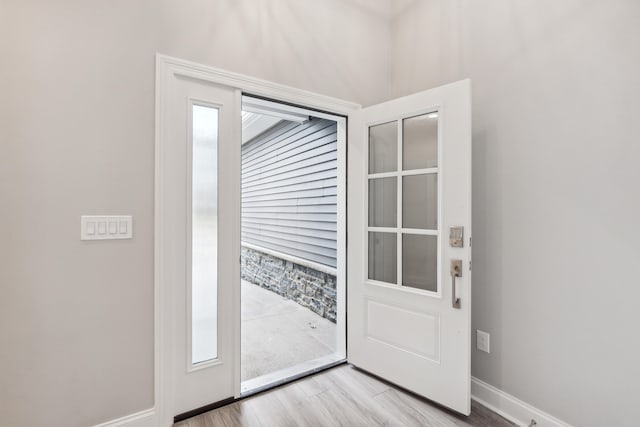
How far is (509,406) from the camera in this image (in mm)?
1906

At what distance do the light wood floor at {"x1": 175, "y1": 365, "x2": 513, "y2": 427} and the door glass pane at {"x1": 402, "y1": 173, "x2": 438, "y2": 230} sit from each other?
1.19 metres

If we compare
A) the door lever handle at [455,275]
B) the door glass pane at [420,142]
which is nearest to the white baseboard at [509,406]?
the door lever handle at [455,275]

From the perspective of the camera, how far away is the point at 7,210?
4.75 feet

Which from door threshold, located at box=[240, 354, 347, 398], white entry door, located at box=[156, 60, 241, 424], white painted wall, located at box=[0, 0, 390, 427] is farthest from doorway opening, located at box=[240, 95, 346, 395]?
white painted wall, located at box=[0, 0, 390, 427]

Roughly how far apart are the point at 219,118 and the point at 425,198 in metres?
1.49

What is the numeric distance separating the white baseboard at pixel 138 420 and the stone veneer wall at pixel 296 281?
225 centimetres

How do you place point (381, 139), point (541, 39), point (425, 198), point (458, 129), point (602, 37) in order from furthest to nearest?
point (381, 139)
point (425, 198)
point (458, 129)
point (541, 39)
point (602, 37)

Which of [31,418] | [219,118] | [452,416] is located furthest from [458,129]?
[31,418]

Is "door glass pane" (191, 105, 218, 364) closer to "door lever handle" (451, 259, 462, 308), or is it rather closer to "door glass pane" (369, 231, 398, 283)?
"door glass pane" (369, 231, 398, 283)

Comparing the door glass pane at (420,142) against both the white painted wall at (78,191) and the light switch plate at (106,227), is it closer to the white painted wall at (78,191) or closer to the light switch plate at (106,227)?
the white painted wall at (78,191)

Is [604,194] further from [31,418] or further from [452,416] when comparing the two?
[31,418]

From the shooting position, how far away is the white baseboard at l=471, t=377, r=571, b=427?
1.75 meters

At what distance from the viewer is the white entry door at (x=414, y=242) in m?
1.89

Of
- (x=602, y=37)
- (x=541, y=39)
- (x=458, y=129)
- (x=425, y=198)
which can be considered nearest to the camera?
(x=602, y=37)
